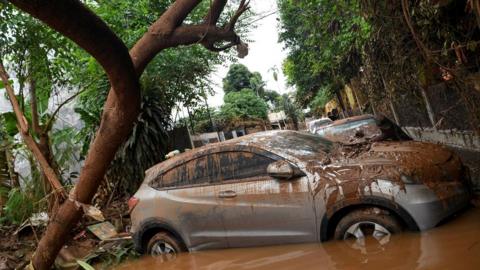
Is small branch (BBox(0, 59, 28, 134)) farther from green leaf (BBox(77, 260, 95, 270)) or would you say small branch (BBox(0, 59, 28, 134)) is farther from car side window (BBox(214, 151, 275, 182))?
car side window (BBox(214, 151, 275, 182))

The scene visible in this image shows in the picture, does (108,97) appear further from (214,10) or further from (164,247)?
(164,247)

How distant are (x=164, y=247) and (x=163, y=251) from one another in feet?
0.24

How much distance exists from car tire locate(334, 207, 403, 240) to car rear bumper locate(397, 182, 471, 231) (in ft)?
0.71

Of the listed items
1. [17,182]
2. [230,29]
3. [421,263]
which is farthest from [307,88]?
[421,263]

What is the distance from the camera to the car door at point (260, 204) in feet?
→ 15.1

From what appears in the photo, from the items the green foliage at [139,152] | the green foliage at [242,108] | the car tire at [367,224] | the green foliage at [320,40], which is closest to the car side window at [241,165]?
the car tire at [367,224]

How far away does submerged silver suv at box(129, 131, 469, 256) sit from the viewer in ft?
13.6

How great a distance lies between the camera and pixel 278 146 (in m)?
5.12

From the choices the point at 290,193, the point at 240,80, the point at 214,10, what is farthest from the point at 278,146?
the point at 240,80

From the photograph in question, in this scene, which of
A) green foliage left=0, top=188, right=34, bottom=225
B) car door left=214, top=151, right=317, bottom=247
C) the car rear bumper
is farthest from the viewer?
green foliage left=0, top=188, right=34, bottom=225

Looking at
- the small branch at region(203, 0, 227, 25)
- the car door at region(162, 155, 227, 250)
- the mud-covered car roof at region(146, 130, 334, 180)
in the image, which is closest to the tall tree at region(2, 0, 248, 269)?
the small branch at region(203, 0, 227, 25)

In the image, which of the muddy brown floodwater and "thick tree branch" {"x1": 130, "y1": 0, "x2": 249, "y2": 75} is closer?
the muddy brown floodwater

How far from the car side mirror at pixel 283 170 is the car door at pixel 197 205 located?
3.26 ft

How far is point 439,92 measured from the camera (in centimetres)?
866
